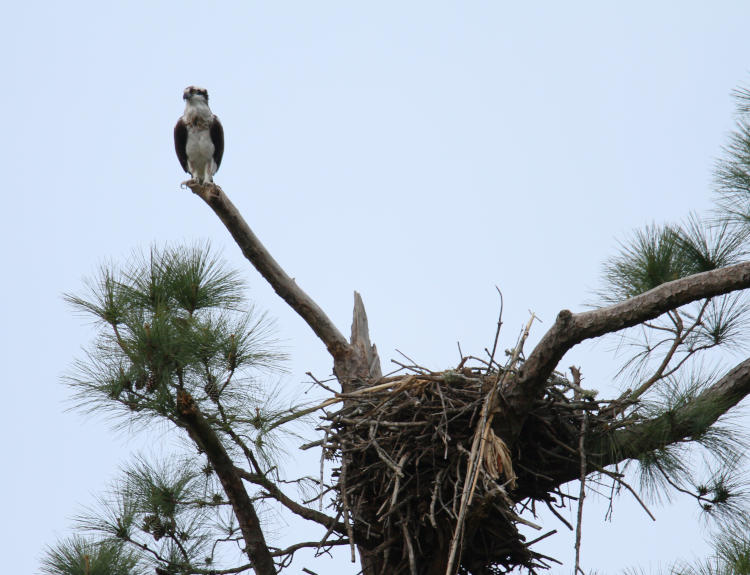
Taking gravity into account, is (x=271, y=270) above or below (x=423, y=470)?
above

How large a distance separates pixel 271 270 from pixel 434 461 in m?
1.62

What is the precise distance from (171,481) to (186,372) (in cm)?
82

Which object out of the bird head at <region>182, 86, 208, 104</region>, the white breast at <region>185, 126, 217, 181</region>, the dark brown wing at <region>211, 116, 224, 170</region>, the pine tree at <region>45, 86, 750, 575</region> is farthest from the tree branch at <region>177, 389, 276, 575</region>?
the bird head at <region>182, 86, 208, 104</region>

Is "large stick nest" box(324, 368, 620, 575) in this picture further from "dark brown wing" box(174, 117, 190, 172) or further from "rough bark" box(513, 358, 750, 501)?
"dark brown wing" box(174, 117, 190, 172)

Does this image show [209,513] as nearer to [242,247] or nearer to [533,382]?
[242,247]

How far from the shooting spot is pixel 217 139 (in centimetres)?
693

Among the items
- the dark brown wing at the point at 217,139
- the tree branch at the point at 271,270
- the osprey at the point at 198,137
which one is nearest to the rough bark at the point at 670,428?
the tree branch at the point at 271,270

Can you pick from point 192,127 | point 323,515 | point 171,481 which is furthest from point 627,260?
point 192,127

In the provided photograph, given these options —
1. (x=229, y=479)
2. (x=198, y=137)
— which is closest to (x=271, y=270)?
(x=229, y=479)

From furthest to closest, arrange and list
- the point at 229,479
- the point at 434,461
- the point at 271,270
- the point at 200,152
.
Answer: the point at 200,152
the point at 271,270
the point at 229,479
the point at 434,461

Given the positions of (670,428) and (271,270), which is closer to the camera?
(670,428)

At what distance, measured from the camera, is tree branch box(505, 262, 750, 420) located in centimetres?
313

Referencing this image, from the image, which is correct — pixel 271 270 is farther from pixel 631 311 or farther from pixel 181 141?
pixel 181 141

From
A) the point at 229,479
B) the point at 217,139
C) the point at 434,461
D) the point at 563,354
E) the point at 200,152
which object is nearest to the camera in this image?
the point at 563,354
